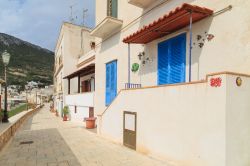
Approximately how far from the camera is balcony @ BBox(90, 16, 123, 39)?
→ 506 inches

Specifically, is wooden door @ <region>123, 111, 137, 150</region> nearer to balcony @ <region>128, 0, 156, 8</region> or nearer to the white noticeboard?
the white noticeboard

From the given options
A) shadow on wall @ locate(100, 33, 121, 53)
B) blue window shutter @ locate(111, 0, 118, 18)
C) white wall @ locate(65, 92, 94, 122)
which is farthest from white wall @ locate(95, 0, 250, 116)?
white wall @ locate(65, 92, 94, 122)

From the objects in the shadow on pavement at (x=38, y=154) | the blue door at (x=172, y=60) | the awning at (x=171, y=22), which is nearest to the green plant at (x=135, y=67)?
the awning at (x=171, y=22)

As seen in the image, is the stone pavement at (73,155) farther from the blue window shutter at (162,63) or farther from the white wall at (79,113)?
the white wall at (79,113)

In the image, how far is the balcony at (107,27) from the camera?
1284cm

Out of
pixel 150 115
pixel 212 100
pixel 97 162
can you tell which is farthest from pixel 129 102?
pixel 212 100

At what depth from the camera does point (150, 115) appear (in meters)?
8.13

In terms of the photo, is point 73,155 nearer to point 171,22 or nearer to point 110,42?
point 171,22

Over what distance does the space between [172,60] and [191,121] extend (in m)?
3.30

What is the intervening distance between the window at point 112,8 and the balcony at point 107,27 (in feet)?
2.68

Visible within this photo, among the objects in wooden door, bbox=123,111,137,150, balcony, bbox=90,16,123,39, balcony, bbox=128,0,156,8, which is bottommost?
wooden door, bbox=123,111,137,150

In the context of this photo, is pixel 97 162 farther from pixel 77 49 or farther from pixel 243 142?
pixel 77 49

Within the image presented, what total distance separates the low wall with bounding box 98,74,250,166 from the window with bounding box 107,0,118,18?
21.5 ft

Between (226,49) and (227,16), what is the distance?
0.94 m
